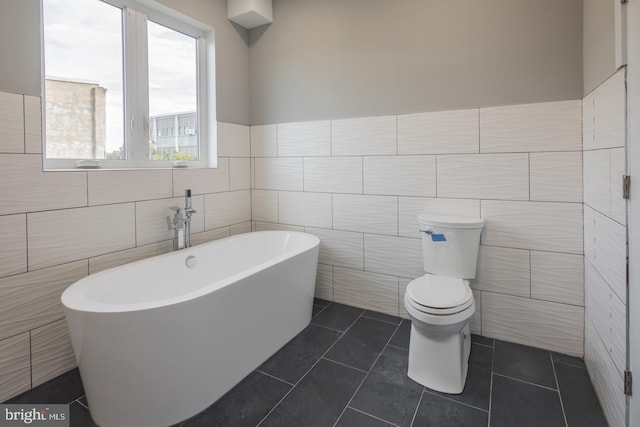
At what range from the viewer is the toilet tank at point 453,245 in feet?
7.14

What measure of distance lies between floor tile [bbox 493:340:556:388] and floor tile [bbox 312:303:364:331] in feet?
3.24

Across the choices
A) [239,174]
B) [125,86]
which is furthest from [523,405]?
[125,86]

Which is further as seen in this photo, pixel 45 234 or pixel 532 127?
pixel 532 127

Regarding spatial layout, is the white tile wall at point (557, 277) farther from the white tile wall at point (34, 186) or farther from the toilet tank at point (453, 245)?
the white tile wall at point (34, 186)

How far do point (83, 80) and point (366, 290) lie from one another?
95.9 inches

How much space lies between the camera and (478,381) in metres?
1.90

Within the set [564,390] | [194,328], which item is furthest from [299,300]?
[564,390]

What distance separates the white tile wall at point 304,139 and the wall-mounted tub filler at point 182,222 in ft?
3.18

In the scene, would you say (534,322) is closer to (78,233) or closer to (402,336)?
(402,336)

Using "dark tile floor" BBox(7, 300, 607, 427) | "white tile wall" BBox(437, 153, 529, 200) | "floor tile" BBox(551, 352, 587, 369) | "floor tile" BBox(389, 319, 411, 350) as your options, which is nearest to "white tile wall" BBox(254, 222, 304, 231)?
"dark tile floor" BBox(7, 300, 607, 427)

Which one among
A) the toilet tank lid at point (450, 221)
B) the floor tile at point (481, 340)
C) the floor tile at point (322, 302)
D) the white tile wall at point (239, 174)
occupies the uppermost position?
the white tile wall at point (239, 174)

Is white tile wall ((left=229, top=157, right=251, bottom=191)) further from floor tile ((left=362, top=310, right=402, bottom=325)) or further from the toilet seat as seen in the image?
the toilet seat

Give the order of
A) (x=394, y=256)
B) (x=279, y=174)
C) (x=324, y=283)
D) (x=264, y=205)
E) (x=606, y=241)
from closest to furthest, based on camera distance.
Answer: (x=606, y=241) → (x=394, y=256) → (x=324, y=283) → (x=279, y=174) → (x=264, y=205)

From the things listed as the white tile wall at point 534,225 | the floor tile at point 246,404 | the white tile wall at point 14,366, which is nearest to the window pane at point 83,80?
the white tile wall at point 14,366
